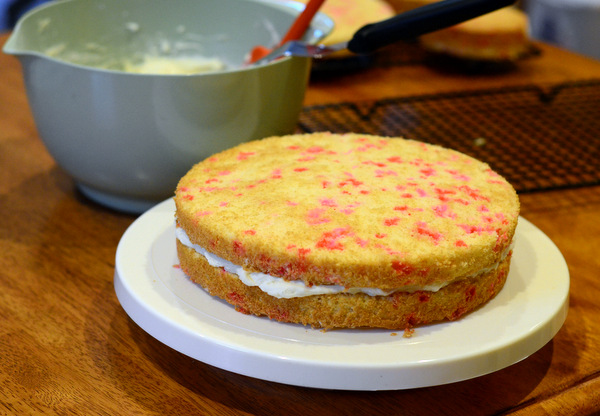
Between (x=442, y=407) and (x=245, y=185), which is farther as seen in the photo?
(x=245, y=185)

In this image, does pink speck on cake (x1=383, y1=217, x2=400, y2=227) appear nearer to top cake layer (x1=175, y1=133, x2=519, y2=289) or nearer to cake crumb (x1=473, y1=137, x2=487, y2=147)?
top cake layer (x1=175, y1=133, x2=519, y2=289)

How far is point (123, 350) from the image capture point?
2.18ft

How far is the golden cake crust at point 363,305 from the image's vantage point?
1.94 ft

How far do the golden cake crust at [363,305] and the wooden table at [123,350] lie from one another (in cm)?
7

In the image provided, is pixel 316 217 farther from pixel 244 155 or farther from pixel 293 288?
pixel 244 155

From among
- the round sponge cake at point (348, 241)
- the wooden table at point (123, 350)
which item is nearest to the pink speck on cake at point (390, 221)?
the round sponge cake at point (348, 241)

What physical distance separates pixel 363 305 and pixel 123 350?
0.25 metres

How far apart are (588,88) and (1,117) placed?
1203 millimetres

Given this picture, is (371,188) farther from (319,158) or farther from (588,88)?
(588,88)

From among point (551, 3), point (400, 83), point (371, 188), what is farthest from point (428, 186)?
point (551, 3)

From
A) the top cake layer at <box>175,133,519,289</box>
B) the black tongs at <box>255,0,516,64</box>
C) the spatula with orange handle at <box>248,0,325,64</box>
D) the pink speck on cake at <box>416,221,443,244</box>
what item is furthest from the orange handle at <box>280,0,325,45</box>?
the pink speck on cake at <box>416,221,443,244</box>

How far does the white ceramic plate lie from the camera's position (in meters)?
0.55

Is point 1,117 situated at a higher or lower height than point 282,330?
lower

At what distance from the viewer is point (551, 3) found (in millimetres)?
2926
